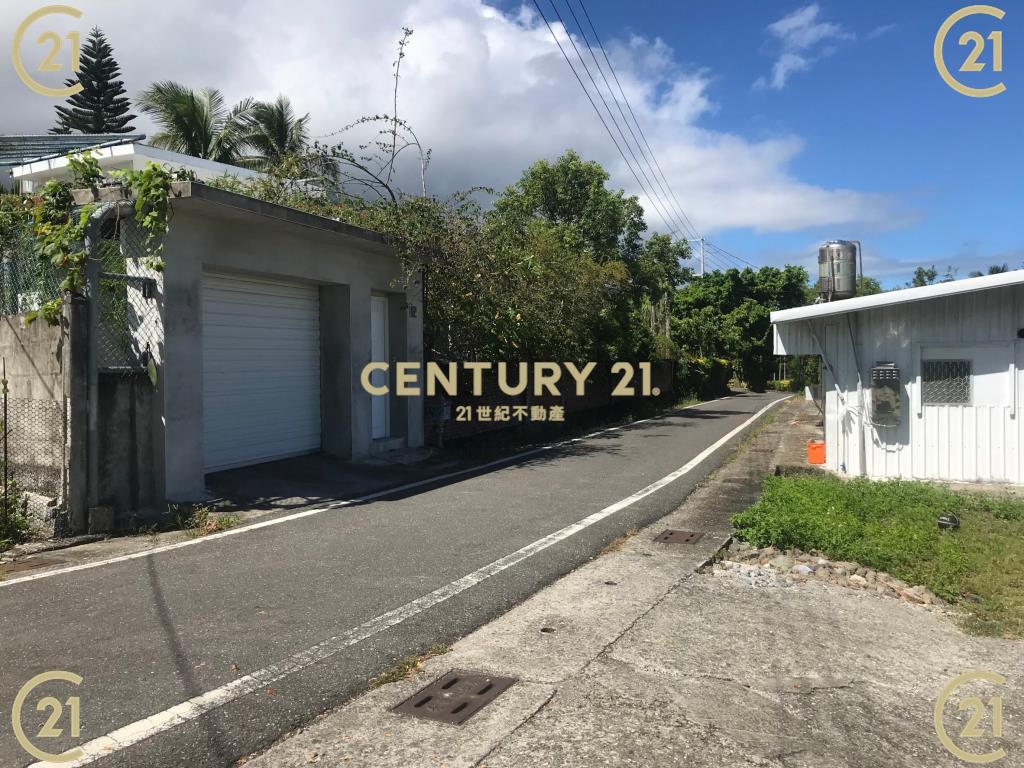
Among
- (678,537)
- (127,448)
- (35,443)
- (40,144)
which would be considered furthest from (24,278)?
(40,144)

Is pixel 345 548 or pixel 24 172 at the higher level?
pixel 24 172

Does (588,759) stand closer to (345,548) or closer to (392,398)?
(345,548)

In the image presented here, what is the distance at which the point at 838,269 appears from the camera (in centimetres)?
1200

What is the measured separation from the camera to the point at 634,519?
858cm

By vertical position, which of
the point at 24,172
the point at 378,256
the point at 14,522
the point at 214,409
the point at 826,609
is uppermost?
the point at 24,172

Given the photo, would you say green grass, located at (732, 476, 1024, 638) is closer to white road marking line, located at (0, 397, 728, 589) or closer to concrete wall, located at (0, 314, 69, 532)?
white road marking line, located at (0, 397, 728, 589)

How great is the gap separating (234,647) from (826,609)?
4.14 m

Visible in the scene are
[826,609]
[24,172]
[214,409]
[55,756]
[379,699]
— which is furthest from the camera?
[24,172]

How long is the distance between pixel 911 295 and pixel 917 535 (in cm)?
367

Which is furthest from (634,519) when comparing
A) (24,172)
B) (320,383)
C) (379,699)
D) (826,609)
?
(24,172)

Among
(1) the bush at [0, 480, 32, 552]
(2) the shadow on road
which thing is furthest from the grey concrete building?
(2) the shadow on road

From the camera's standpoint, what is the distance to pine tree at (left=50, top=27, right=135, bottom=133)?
31531 millimetres

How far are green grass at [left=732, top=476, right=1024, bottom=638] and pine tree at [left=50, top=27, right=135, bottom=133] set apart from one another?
32383 mm
